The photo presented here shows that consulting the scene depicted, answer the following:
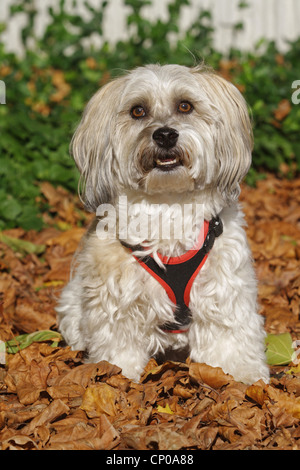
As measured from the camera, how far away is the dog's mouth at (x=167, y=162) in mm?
3148

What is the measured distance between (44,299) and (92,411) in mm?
1745

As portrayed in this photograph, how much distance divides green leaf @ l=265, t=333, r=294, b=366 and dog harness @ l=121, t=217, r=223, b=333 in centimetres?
75

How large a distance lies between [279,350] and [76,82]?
514 centimetres

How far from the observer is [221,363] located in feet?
11.4

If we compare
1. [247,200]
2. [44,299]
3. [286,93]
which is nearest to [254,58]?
[286,93]

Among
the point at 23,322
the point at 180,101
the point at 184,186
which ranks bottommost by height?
the point at 23,322

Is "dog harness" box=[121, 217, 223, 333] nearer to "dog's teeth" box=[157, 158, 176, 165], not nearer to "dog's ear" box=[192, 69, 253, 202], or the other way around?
"dog's ear" box=[192, 69, 253, 202]

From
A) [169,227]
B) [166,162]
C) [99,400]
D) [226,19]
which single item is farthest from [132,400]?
[226,19]

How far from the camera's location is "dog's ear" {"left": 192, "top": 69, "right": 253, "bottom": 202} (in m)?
3.29

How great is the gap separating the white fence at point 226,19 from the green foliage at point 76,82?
15 cm

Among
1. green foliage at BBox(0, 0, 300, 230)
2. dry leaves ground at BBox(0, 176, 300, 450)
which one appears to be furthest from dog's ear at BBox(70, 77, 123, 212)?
green foliage at BBox(0, 0, 300, 230)

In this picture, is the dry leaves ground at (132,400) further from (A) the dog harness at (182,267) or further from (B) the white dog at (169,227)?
(A) the dog harness at (182,267)

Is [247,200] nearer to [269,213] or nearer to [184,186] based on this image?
[269,213]

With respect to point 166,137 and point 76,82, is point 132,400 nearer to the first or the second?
point 166,137
